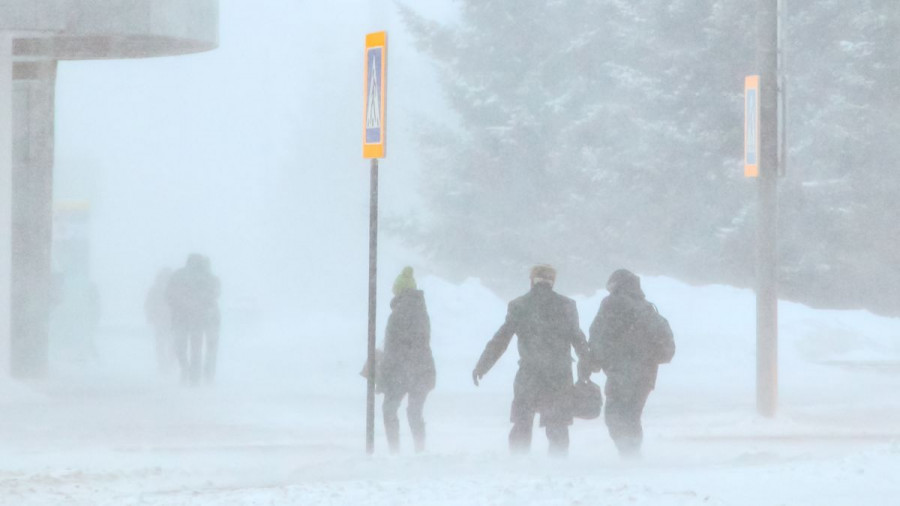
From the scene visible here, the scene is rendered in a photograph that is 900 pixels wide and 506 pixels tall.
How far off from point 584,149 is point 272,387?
58.1 ft

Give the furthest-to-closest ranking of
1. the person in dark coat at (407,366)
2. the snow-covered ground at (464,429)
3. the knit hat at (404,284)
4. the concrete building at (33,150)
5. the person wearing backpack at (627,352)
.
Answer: the concrete building at (33,150), the knit hat at (404,284), the person in dark coat at (407,366), the person wearing backpack at (627,352), the snow-covered ground at (464,429)

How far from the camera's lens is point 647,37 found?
34000 millimetres

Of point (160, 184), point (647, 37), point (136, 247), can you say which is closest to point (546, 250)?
point (647, 37)

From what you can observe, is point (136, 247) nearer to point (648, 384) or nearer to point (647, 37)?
point (647, 37)

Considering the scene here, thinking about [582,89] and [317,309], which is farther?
[317,309]

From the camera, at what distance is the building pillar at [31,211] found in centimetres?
1745

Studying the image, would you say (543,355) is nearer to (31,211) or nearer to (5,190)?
(5,190)

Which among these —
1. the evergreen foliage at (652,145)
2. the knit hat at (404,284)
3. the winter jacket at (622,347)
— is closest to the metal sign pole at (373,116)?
the knit hat at (404,284)

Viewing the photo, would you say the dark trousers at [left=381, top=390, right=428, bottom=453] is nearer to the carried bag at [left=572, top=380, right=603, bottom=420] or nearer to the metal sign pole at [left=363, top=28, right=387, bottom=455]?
the metal sign pole at [left=363, top=28, right=387, bottom=455]

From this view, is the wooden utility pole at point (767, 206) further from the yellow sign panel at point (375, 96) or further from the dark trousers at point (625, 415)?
the yellow sign panel at point (375, 96)

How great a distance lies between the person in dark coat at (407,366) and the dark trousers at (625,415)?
1.60 m

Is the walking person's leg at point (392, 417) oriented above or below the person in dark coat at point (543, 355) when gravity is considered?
below

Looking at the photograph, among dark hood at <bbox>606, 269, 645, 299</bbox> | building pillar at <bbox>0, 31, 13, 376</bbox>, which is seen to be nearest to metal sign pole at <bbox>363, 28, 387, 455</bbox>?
dark hood at <bbox>606, 269, 645, 299</bbox>

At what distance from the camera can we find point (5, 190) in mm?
16016
